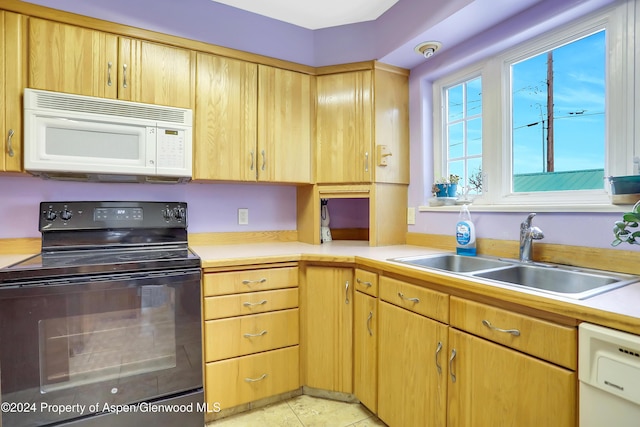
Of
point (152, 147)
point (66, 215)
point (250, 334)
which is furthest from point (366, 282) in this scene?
point (66, 215)

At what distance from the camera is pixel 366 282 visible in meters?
1.71

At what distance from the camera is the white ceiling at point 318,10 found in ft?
6.70

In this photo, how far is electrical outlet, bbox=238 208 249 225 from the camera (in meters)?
2.36

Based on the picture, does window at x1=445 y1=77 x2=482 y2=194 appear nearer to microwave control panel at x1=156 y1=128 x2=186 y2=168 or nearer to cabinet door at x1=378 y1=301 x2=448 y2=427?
cabinet door at x1=378 y1=301 x2=448 y2=427

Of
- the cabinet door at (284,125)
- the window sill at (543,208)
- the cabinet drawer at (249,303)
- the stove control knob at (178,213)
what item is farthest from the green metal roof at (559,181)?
the stove control knob at (178,213)

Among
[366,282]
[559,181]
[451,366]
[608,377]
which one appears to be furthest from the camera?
[366,282]

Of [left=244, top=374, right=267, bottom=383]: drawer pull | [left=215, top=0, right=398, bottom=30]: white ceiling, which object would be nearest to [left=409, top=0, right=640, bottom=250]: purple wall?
[left=215, top=0, right=398, bottom=30]: white ceiling

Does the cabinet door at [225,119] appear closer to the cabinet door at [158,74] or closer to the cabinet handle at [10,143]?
the cabinet door at [158,74]

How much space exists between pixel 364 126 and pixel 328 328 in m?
1.34

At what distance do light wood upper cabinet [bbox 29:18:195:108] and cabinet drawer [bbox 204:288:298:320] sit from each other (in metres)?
1.17

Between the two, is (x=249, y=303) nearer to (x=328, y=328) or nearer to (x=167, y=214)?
(x=328, y=328)

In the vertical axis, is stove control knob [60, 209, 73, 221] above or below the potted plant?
below

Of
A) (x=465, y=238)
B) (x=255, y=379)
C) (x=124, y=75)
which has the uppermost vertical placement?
(x=124, y=75)

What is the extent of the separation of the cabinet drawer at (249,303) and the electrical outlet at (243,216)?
2.42 ft
